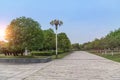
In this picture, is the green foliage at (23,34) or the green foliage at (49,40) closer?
the green foliage at (23,34)

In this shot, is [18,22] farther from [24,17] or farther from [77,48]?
[77,48]

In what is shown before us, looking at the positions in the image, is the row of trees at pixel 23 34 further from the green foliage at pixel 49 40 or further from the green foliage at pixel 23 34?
the green foliage at pixel 49 40

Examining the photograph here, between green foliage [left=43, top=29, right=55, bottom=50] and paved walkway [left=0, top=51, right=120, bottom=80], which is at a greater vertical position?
green foliage [left=43, top=29, right=55, bottom=50]

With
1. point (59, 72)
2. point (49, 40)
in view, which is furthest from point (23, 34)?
point (49, 40)

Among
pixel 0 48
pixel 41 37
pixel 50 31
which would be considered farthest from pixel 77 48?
pixel 41 37

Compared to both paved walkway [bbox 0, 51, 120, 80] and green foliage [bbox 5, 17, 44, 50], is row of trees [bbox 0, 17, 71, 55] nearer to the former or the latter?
green foliage [bbox 5, 17, 44, 50]

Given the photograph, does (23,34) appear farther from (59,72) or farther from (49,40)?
(49,40)

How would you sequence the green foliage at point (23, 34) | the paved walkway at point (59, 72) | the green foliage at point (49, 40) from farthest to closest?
the green foliage at point (49, 40) < the green foliage at point (23, 34) < the paved walkway at point (59, 72)

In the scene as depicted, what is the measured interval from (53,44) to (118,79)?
5436cm

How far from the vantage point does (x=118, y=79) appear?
1371 cm

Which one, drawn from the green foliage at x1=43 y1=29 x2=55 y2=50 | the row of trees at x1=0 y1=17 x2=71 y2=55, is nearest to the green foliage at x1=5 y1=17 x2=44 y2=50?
the row of trees at x1=0 y1=17 x2=71 y2=55

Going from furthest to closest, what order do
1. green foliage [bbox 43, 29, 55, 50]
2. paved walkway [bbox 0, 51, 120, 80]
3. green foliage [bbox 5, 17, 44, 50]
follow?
1. green foliage [bbox 43, 29, 55, 50]
2. green foliage [bbox 5, 17, 44, 50]
3. paved walkway [bbox 0, 51, 120, 80]

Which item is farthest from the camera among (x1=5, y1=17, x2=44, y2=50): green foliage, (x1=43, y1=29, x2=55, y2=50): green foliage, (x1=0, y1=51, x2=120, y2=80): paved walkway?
(x1=43, y1=29, x2=55, y2=50): green foliage

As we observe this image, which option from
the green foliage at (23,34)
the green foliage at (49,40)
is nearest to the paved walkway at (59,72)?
the green foliage at (23,34)
